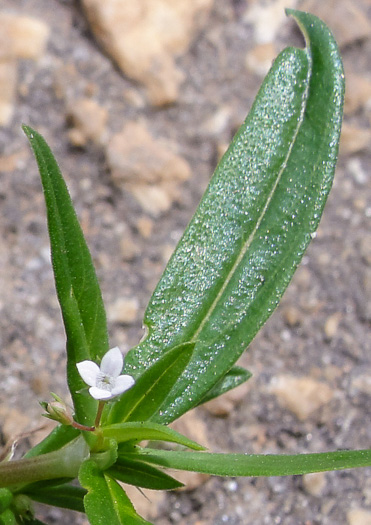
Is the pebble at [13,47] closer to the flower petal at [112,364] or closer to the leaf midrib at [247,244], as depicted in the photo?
the leaf midrib at [247,244]

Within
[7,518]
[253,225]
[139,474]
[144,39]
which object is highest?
[144,39]

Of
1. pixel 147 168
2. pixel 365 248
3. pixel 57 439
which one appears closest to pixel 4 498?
pixel 57 439

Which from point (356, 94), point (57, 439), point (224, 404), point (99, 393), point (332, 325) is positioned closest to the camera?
point (99, 393)

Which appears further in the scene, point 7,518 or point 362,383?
point 362,383

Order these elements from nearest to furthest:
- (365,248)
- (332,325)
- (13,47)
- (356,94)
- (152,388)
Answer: (152,388) < (332,325) < (365,248) < (13,47) < (356,94)

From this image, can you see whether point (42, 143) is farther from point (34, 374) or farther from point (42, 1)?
point (42, 1)

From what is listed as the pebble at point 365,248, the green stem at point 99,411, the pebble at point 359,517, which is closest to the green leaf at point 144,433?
the green stem at point 99,411

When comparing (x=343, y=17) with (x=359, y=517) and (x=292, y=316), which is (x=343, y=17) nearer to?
(x=292, y=316)
